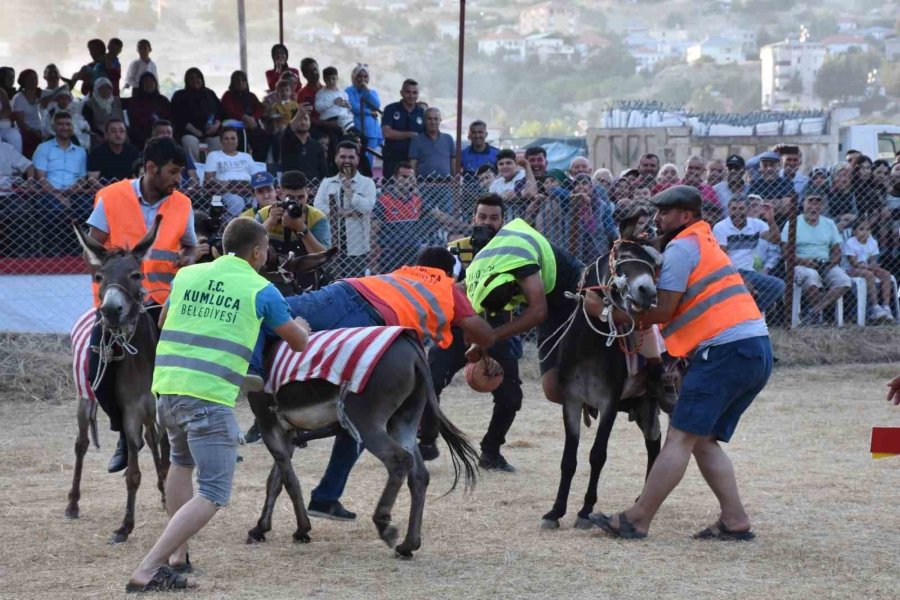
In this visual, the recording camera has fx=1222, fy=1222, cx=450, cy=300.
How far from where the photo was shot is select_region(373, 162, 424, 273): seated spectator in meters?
11.9

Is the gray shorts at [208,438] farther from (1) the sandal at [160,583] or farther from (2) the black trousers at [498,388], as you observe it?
(2) the black trousers at [498,388]

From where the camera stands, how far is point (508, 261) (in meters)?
6.89

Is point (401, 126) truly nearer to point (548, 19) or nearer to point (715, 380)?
point (715, 380)

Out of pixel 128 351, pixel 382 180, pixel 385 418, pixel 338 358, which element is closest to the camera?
pixel 338 358

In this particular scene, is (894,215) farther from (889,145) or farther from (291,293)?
(889,145)

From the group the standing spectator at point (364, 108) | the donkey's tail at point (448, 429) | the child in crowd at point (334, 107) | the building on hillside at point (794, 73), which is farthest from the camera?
the building on hillside at point (794, 73)

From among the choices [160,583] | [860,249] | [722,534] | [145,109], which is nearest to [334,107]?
[145,109]

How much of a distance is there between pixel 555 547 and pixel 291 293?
2580 millimetres

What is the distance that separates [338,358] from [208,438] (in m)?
0.83

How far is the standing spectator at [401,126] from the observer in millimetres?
14562

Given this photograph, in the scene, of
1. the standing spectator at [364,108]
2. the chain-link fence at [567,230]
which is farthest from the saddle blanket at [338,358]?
the standing spectator at [364,108]

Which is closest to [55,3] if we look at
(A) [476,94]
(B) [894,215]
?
(A) [476,94]

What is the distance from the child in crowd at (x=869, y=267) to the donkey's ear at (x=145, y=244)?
30.9 ft

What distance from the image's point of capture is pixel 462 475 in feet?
26.9
